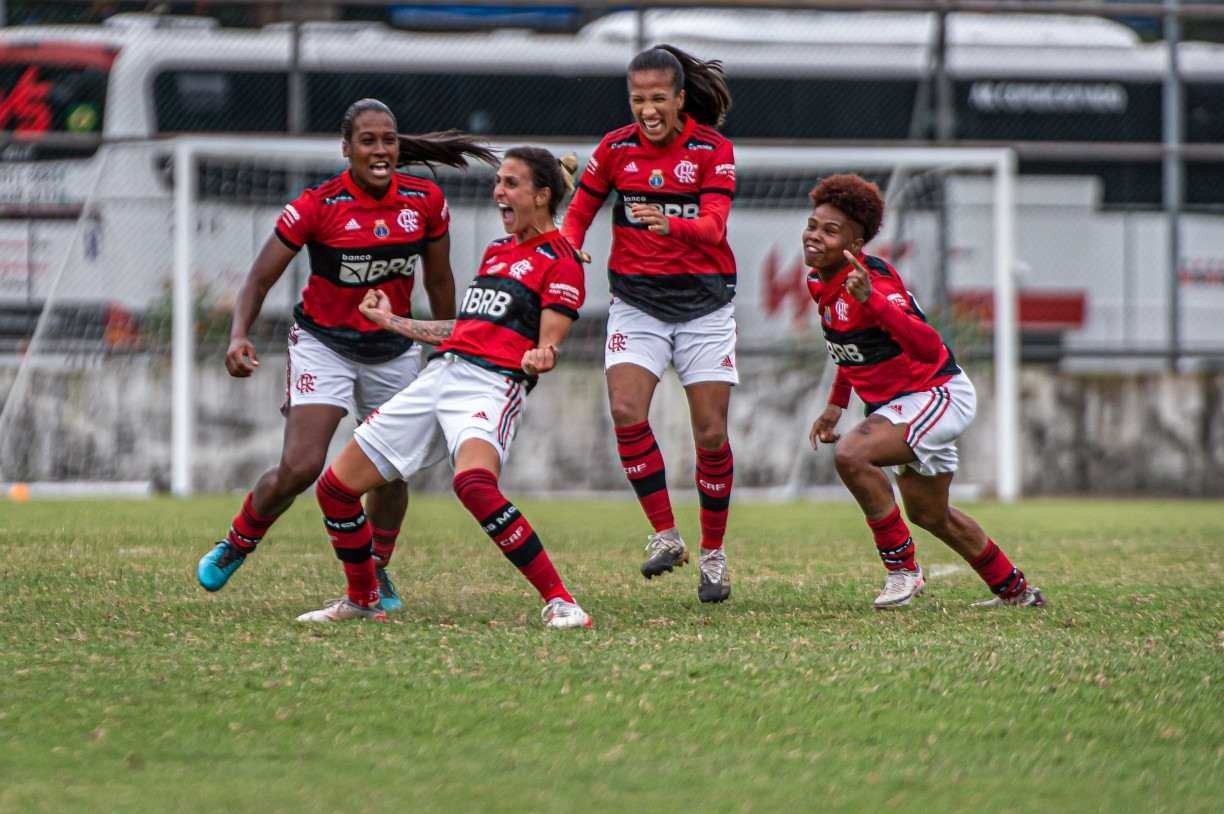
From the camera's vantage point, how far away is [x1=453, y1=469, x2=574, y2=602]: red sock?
5371 mm

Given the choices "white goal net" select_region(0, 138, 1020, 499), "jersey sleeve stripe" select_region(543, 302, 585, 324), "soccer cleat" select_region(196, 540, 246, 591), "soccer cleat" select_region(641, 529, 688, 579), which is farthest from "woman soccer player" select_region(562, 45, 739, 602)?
"white goal net" select_region(0, 138, 1020, 499)

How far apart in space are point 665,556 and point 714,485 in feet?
1.75

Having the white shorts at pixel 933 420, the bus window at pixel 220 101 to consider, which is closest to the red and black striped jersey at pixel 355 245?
the white shorts at pixel 933 420

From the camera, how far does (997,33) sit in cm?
1705

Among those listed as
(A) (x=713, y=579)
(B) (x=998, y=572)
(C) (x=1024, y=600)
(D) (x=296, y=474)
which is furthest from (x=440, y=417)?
(C) (x=1024, y=600)

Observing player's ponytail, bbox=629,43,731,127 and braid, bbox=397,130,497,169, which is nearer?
braid, bbox=397,130,497,169

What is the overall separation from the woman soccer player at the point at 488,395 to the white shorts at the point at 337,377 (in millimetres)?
521

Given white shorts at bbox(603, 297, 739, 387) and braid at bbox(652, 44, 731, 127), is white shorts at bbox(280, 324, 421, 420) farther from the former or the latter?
braid at bbox(652, 44, 731, 127)

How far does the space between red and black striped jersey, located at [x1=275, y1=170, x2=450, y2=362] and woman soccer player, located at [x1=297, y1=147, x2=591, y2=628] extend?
464 millimetres

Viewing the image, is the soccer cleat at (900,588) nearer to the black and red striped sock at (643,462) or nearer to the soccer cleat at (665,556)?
the soccer cleat at (665,556)

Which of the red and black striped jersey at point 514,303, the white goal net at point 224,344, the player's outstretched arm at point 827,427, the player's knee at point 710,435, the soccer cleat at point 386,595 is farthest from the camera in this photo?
the white goal net at point 224,344

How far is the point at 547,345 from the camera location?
5461 mm

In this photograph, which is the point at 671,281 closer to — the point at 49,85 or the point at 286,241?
the point at 286,241

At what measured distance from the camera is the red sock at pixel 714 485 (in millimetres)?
6633
